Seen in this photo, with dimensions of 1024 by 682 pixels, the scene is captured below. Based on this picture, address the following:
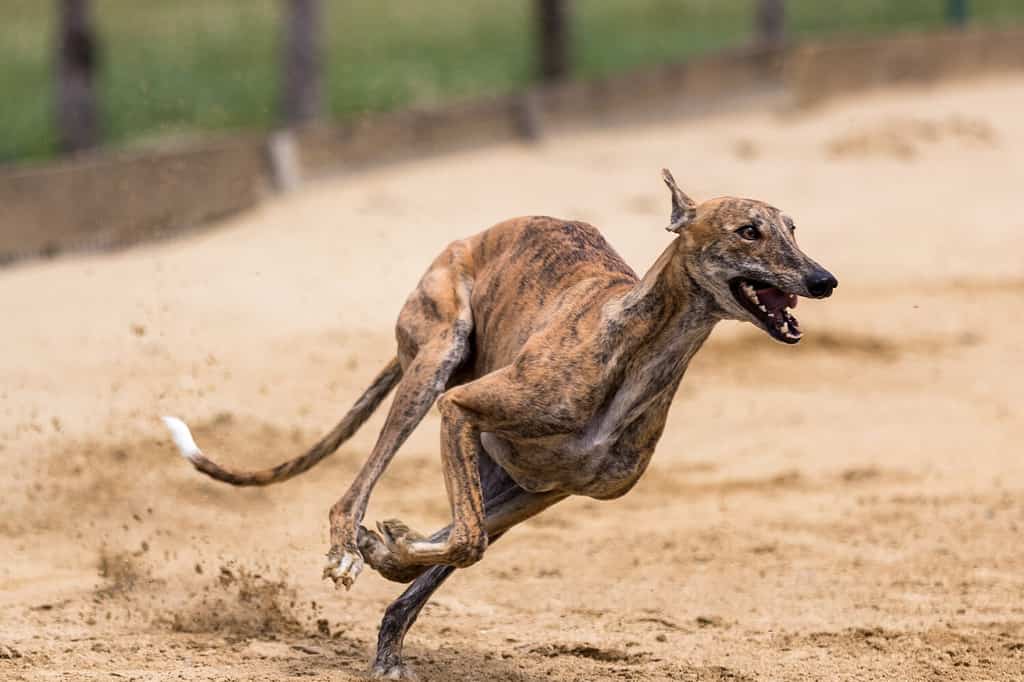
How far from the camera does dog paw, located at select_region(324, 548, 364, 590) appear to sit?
13.8ft

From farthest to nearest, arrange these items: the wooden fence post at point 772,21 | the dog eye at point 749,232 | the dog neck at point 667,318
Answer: the wooden fence post at point 772,21
the dog neck at point 667,318
the dog eye at point 749,232

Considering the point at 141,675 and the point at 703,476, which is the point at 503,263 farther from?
the point at 703,476

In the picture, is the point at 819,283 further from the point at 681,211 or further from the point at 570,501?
the point at 570,501

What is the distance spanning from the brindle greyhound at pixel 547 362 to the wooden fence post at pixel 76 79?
713cm

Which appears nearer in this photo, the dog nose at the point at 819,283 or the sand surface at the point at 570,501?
the dog nose at the point at 819,283

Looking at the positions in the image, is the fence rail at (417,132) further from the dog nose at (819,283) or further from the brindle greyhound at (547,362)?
the dog nose at (819,283)

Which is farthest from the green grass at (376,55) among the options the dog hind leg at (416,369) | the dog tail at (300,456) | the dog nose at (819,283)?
the dog nose at (819,283)

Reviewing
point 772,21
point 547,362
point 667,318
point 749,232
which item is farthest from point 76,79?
point 749,232

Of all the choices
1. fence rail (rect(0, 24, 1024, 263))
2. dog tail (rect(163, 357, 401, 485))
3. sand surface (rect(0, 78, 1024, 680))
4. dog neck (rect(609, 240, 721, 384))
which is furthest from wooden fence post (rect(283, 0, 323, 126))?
dog neck (rect(609, 240, 721, 384))

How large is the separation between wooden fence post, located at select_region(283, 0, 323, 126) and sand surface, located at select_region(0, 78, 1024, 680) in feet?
3.96

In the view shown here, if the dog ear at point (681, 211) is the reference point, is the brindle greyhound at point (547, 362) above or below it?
below

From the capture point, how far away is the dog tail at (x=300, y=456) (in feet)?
15.6

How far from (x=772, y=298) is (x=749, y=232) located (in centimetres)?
16

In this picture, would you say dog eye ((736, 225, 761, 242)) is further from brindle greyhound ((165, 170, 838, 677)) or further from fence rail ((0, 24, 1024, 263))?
fence rail ((0, 24, 1024, 263))
